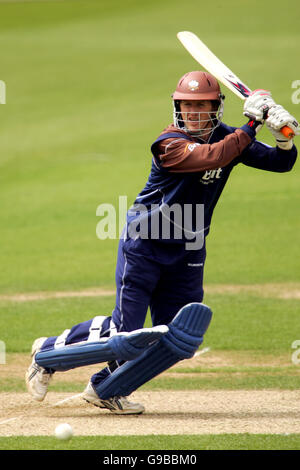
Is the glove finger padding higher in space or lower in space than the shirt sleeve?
higher

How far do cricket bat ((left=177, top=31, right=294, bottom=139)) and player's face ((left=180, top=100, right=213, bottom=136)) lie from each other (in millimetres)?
296

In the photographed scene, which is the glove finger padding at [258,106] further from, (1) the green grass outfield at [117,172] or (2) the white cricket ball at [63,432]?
(2) the white cricket ball at [63,432]

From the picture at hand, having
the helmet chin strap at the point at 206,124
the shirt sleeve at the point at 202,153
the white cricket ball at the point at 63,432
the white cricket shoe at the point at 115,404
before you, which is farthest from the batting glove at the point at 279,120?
the white cricket ball at the point at 63,432

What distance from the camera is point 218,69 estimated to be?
5602 millimetres

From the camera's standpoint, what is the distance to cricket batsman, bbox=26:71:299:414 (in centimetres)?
497

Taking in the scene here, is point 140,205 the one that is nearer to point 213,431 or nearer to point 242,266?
point 213,431

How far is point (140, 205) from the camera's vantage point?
208 inches

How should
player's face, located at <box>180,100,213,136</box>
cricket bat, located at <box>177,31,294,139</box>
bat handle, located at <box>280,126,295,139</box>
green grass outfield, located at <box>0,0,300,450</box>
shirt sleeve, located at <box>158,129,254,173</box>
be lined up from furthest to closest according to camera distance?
green grass outfield, located at <box>0,0,300,450</box> < cricket bat, located at <box>177,31,294,139</box> < player's face, located at <box>180,100,213,136</box> < bat handle, located at <box>280,126,295,139</box> < shirt sleeve, located at <box>158,129,254,173</box>

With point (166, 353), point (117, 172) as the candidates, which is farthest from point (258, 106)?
point (117, 172)

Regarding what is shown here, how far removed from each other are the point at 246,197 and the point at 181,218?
1068 cm

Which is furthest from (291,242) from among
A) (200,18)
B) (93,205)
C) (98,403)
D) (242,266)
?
(200,18)

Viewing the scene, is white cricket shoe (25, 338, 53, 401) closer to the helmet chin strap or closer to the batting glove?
the helmet chin strap

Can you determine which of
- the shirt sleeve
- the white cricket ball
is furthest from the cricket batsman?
the white cricket ball

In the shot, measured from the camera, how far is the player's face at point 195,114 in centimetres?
515
